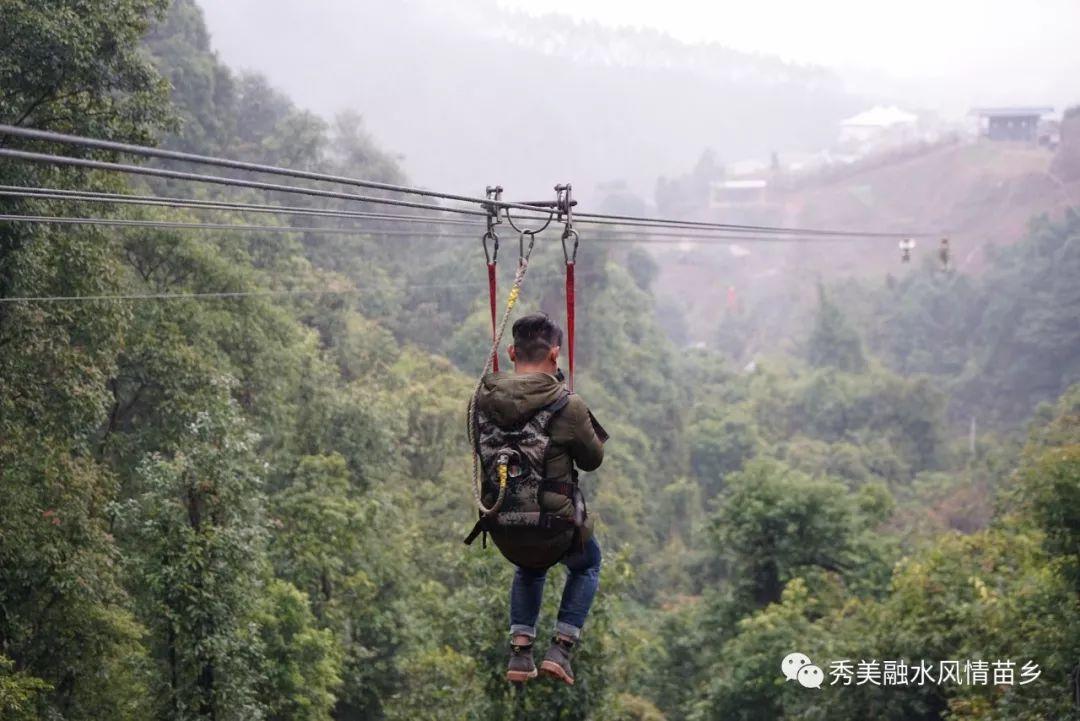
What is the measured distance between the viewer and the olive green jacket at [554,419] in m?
3.53

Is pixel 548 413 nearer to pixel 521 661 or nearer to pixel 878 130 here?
pixel 521 661

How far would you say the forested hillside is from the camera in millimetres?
8750

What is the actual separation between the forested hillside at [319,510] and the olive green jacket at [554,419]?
4.97 metres

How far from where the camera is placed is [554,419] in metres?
3.56

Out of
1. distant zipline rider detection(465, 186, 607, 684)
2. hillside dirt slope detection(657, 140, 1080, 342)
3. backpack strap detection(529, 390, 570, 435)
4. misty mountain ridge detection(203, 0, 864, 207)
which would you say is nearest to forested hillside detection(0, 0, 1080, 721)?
distant zipline rider detection(465, 186, 607, 684)

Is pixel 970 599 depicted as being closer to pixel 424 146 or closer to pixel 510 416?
pixel 510 416

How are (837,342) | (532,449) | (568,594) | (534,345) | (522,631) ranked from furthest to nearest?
(837,342)
(568,594)
(522,631)
(534,345)
(532,449)

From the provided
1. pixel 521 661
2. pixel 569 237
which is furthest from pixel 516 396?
pixel 521 661

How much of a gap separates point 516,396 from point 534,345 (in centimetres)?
22

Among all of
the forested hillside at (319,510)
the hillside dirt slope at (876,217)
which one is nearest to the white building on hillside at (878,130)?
the hillside dirt slope at (876,217)

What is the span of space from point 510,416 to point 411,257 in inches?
1257

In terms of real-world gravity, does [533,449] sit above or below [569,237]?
below

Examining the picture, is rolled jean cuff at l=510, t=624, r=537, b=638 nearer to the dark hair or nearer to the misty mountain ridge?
the dark hair

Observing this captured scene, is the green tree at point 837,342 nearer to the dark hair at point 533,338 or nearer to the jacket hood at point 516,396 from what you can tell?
the dark hair at point 533,338
